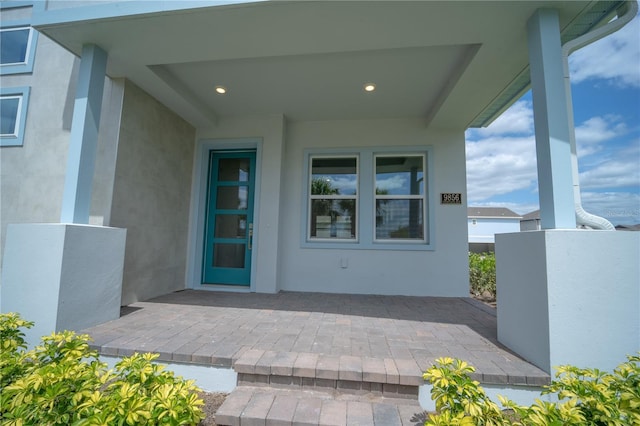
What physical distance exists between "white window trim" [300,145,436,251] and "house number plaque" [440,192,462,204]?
0.16 m

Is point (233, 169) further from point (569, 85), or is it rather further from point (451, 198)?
point (569, 85)

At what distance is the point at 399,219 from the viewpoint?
4.66m

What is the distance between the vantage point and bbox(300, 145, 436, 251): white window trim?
449cm

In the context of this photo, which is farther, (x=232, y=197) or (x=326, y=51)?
(x=232, y=197)

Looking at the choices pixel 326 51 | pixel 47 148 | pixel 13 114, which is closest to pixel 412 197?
pixel 326 51

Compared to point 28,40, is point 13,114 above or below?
below

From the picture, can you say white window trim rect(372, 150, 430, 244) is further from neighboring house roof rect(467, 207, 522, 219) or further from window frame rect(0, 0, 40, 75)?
neighboring house roof rect(467, 207, 522, 219)

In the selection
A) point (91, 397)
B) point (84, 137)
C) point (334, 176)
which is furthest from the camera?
point (334, 176)


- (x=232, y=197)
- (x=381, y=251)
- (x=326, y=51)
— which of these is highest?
(x=326, y=51)

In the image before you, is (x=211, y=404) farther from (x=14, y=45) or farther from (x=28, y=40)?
(x=14, y=45)

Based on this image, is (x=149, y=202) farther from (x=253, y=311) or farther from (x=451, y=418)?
(x=451, y=418)

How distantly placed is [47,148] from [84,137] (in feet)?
4.45

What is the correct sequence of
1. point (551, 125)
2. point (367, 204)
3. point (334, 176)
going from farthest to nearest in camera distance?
point (334, 176) → point (367, 204) → point (551, 125)

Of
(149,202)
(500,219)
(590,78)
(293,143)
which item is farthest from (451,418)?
(500,219)
